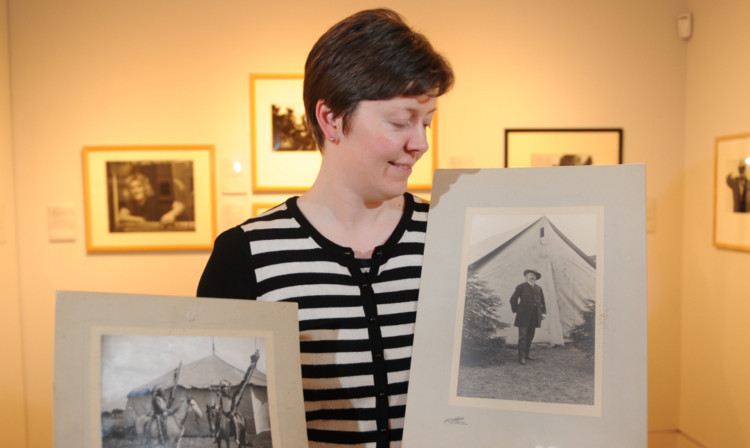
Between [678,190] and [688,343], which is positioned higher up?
[678,190]

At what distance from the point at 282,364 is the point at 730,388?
8.27 ft

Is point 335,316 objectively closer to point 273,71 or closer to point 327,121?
point 327,121

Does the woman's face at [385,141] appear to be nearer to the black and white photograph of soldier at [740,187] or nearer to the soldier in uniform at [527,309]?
the soldier in uniform at [527,309]

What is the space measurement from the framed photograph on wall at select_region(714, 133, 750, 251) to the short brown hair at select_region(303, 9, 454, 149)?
204 cm

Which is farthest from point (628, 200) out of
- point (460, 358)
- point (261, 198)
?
point (261, 198)

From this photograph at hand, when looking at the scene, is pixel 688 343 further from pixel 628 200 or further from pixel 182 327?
pixel 182 327

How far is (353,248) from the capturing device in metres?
0.98

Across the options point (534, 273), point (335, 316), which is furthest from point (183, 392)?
point (534, 273)

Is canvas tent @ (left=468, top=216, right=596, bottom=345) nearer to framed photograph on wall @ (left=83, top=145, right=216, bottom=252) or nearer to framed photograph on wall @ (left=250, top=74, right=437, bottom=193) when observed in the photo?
framed photograph on wall @ (left=250, top=74, right=437, bottom=193)

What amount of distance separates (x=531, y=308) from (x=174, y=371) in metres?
0.52

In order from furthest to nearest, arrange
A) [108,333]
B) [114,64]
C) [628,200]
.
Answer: [114,64] < [628,200] < [108,333]

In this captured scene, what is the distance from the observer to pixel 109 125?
105 inches

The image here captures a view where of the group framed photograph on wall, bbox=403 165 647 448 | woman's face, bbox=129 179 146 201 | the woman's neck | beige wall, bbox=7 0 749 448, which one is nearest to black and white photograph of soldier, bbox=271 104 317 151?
beige wall, bbox=7 0 749 448

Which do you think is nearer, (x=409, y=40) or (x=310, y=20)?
(x=409, y=40)
